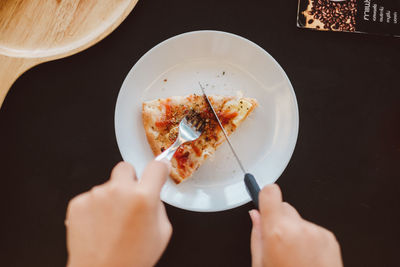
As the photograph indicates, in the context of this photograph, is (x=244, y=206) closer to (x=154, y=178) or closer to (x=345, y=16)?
(x=154, y=178)

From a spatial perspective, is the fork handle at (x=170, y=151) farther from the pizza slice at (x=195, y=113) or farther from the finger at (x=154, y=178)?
Answer: the finger at (x=154, y=178)

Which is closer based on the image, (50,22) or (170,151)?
(170,151)

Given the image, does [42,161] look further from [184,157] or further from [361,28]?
[361,28]

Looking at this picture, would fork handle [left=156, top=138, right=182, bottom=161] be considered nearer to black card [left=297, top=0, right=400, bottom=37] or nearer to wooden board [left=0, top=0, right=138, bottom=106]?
wooden board [left=0, top=0, right=138, bottom=106]

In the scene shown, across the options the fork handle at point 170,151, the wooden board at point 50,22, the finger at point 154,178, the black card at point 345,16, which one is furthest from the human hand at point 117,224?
the black card at point 345,16

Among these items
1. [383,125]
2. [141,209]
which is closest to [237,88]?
[383,125]

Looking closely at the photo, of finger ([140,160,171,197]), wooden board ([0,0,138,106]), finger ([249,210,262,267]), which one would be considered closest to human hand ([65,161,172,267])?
finger ([140,160,171,197])

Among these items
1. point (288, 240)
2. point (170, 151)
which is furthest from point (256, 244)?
point (170, 151)
